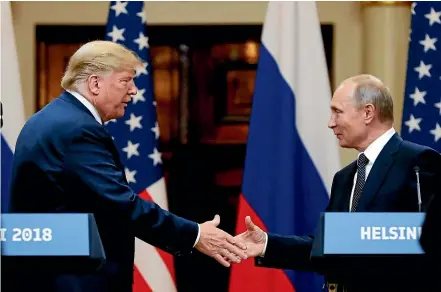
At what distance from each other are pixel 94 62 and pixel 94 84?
0.08 metres

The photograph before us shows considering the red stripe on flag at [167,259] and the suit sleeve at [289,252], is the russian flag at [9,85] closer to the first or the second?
the red stripe on flag at [167,259]

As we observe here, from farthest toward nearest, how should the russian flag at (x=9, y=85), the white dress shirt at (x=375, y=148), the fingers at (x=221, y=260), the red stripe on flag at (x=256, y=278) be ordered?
the russian flag at (x=9, y=85) < the red stripe on flag at (x=256, y=278) < the fingers at (x=221, y=260) < the white dress shirt at (x=375, y=148)

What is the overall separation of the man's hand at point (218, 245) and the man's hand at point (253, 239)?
31 mm

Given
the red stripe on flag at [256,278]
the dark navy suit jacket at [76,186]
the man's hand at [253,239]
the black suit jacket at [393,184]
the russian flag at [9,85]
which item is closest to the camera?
the dark navy suit jacket at [76,186]

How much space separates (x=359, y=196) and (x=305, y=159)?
145 centimetres

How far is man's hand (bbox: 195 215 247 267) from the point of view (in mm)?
4156

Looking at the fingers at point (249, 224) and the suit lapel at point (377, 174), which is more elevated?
the suit lapel at point (377, 174)

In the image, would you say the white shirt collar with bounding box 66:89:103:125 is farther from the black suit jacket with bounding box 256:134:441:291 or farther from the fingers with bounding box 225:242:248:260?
the black suit jacket with bounding box 256:134:441:291

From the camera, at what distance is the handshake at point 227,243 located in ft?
13.7

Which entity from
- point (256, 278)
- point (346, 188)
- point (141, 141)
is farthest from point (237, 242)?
point (141, 141)

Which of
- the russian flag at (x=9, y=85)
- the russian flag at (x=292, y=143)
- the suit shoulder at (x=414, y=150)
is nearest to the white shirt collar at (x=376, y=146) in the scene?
the suit shoulder at (x=414, y=150)

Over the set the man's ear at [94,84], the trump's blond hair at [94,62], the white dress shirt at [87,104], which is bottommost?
the white dress shirt at [87,104]

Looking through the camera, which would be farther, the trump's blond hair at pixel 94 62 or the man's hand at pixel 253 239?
the man's hand at pixel 253 239

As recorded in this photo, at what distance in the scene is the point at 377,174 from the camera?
3.96m
